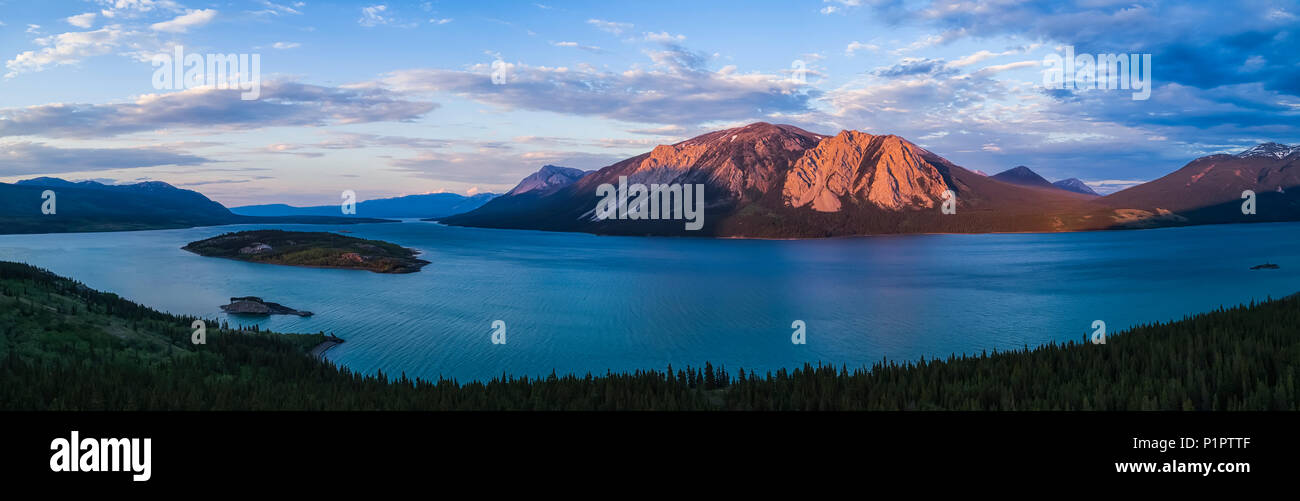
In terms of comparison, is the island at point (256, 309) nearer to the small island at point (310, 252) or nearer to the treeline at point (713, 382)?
the treeline at point (713, 382)

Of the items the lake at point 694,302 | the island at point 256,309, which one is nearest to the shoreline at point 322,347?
the lake at point 694,302

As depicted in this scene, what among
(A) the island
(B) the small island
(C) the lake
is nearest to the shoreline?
(C) the lake

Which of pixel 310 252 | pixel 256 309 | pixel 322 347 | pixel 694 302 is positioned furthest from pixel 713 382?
pixel 310 252

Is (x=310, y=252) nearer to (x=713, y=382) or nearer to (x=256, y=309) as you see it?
(x=256, y=309)

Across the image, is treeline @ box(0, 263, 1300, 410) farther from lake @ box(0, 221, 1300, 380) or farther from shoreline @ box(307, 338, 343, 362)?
lake @ box(0, 221, 1300, 380)

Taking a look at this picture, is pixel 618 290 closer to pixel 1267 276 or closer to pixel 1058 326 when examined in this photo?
pixel 1058 326
